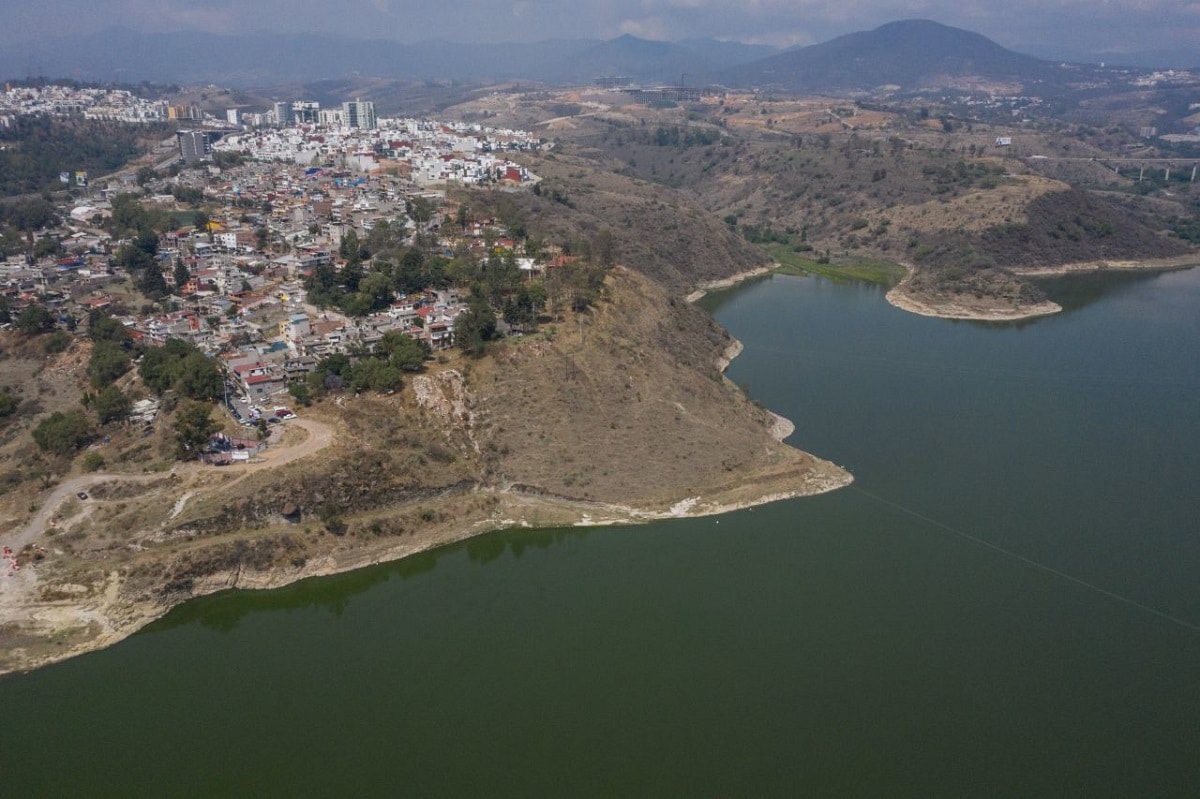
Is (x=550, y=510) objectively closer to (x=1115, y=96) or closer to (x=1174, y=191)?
(x=1174, y=191)

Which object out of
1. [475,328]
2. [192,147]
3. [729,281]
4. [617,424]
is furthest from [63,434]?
[192,147]

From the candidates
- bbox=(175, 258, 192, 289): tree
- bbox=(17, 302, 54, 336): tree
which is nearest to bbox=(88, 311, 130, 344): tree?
bbox=(17, 302, 54, 336): tree

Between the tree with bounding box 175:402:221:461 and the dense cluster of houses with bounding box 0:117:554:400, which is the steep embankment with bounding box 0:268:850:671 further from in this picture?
the dense cluster of houses with bounding box 0:117:554:400

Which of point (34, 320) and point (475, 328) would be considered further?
point (34, 320)

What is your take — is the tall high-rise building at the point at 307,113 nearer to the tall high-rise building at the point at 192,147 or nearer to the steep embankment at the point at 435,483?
the tall high-rise building at the point at 192,147

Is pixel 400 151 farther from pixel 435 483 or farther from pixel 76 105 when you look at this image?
pixel 435 483

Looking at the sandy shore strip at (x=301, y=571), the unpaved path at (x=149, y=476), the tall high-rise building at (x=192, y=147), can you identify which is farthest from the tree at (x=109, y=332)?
the tall high-rise building at (x=192, y=147)

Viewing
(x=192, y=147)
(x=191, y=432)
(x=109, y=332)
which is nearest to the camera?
(x=191, y=432)
